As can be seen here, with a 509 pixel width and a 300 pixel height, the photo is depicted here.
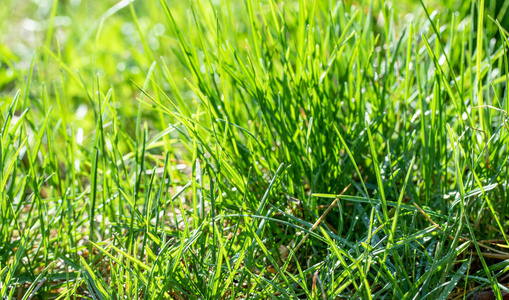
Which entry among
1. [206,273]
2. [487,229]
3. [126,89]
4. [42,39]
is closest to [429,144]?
[487,229]

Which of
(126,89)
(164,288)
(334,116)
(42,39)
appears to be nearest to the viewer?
(164,288)

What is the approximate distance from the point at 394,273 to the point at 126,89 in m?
1.79

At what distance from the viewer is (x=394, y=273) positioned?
98cm

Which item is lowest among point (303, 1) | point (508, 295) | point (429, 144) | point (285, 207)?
point (508, 295)

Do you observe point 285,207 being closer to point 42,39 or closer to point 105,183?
point 105,183

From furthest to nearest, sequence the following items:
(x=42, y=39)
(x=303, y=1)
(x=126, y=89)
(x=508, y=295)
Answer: (x=42, y=39) → (x=126, y=89) → (x=303, y=1) → (x=508, y=295)

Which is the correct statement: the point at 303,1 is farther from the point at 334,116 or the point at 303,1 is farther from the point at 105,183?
the point at 105,183

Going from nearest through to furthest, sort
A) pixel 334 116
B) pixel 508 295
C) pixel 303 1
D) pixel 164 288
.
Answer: pixel 164 288, pixel 508 295, pixel 303 1, pixel 334 116

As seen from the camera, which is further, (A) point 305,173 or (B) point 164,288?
(A) point 305,173

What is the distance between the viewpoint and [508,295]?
3.37ft

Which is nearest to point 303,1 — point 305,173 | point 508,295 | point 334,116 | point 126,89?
point 334,116

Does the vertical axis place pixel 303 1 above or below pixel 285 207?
above

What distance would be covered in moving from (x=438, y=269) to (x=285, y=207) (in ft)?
1.29

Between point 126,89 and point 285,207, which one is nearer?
point 285,207
